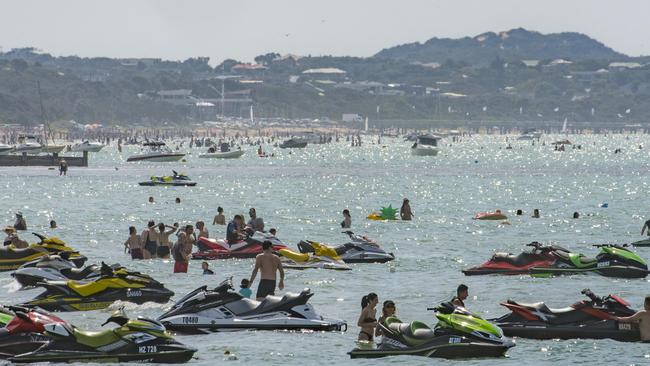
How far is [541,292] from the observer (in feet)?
137

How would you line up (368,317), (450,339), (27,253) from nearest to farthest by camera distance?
(450,339), (368,317), (27,253)

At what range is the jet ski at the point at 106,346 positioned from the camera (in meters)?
29.3

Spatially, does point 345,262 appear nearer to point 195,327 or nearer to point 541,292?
point 541,292

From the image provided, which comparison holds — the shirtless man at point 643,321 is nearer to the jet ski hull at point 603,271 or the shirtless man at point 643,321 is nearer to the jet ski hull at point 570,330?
the jet ski hull at point 570,330

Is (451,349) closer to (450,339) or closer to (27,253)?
(450,339)

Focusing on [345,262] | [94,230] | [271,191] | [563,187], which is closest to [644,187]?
[563,187]

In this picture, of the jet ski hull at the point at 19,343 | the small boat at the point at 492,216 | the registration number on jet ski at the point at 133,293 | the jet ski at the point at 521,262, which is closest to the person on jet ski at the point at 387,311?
the jet ski hull at the point at 19,343

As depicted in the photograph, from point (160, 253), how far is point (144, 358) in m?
19.5

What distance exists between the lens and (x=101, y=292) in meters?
36.6

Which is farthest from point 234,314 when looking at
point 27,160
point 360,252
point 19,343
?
point 27,160

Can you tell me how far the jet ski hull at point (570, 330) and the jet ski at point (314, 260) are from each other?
46.9ft

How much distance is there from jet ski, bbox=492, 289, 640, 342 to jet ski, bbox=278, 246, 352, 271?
46.7 ft

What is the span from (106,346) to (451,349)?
740 cm

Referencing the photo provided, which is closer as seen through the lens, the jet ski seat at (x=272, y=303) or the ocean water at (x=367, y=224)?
the ocean water at (x=367, y=224)
